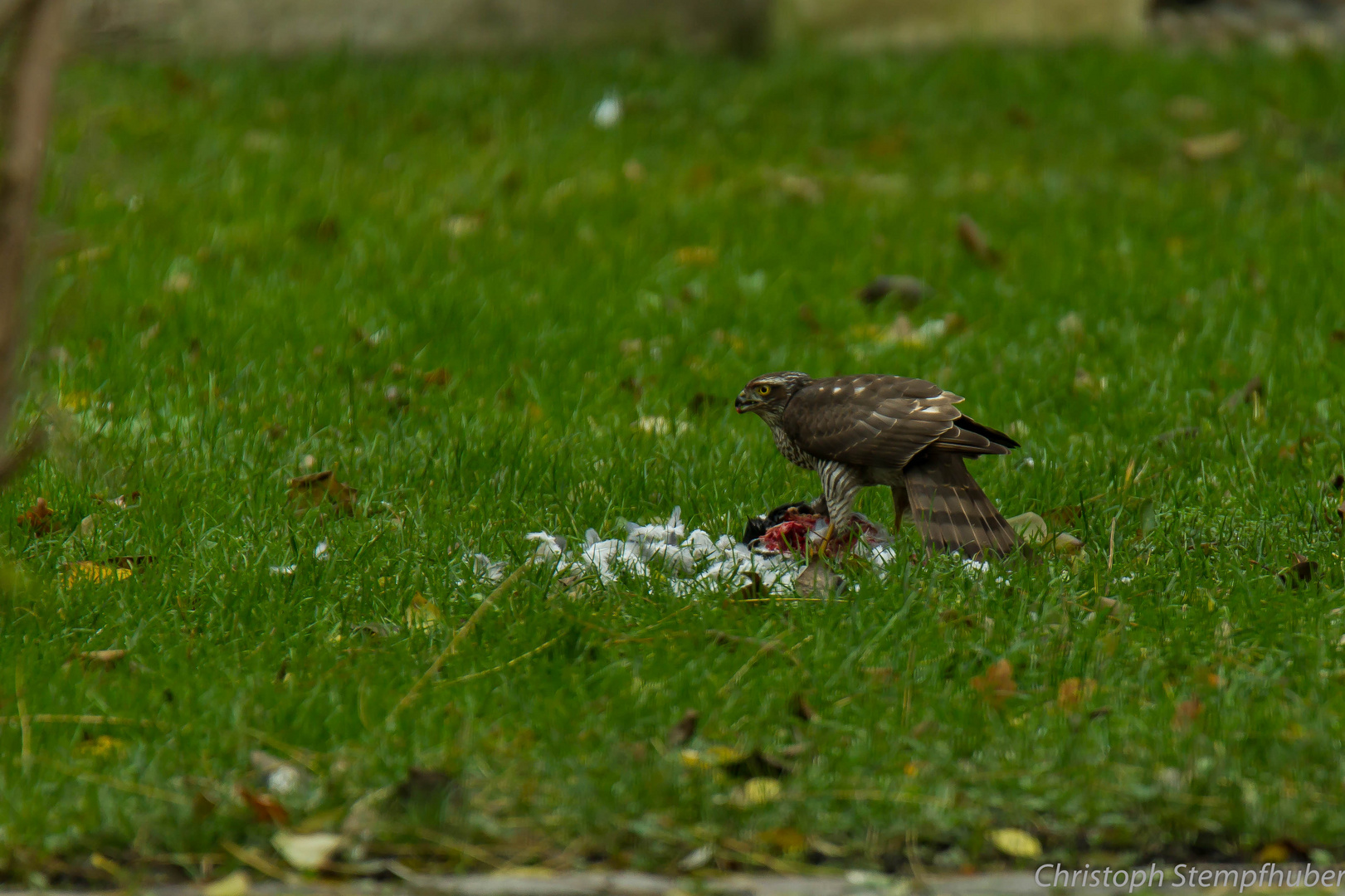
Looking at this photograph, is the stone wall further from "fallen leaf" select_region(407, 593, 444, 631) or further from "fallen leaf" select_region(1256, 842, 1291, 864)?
"fallen leaf" select_region(1256, 842, 1291, 864)

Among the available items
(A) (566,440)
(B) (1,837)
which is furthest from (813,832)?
(A) (566,440)

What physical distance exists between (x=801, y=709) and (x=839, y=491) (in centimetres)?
101

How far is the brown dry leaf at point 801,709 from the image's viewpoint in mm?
3322

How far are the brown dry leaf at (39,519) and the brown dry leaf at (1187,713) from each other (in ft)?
9.96

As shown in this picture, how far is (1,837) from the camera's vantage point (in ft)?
8.99

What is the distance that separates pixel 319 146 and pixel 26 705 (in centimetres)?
624

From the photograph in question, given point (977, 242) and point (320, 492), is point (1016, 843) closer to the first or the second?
point (320, 492)

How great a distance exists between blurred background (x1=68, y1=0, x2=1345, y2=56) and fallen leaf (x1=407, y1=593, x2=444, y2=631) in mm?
6564

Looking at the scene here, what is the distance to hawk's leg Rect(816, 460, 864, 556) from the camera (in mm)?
4195

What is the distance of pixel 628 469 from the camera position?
4887 mm

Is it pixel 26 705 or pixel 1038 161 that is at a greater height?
pixel 26 705

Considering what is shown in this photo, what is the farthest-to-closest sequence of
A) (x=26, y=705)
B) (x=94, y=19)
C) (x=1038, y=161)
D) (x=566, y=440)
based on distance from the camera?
(x=1038, y=161) < (x=566, y=440) < (x=26, y=705) < (x=94, y=19)

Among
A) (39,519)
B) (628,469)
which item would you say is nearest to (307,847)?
(39,519)

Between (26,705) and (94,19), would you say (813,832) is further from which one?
(94,19)
